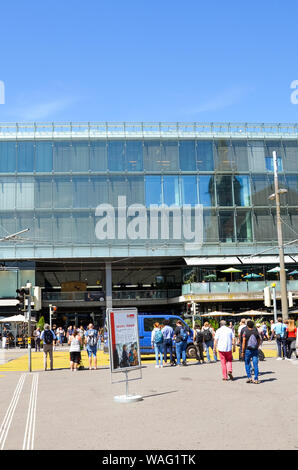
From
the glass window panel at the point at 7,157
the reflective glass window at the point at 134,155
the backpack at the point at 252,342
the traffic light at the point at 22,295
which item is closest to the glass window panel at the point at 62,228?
the glass window panel at the point at 7,157

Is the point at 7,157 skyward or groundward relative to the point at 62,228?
skyward

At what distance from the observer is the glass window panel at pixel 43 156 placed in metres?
52.3

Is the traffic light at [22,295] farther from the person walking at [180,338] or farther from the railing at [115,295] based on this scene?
the railing at [115,295]

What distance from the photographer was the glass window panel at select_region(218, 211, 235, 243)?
5356 cm

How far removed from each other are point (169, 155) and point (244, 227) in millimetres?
10482

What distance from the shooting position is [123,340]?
12664mm

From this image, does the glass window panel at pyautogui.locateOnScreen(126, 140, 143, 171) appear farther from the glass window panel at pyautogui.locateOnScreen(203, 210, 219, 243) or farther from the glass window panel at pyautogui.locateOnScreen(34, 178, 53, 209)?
the glass window panel at pyautogui.locateOnScreen(203, 210, 219, 243)

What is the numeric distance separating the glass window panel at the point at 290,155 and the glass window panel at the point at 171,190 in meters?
11.5

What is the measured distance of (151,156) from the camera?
5344 cm

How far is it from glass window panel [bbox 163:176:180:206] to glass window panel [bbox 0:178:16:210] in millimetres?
14636

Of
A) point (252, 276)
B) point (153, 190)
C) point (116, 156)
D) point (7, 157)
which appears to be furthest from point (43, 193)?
point (252, 276)

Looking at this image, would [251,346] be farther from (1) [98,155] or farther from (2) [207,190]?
(1) [98,155]

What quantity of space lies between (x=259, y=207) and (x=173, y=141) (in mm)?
10934
